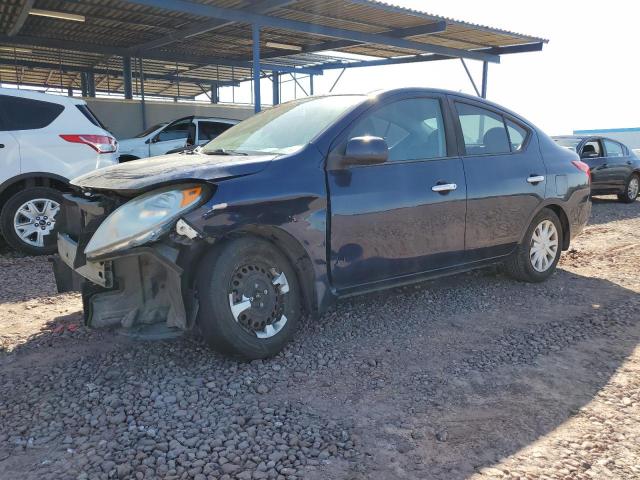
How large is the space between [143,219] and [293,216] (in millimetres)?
876

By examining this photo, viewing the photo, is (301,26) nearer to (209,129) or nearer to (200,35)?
(209,129)

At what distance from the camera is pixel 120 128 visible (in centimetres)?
1599

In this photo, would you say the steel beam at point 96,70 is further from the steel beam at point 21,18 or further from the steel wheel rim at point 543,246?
the steel wheel rim at point 543,246

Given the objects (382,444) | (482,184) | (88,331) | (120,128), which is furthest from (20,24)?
(382,444)

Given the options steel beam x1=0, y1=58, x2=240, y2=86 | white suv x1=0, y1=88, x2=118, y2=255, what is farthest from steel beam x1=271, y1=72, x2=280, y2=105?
white suv x1=0, y1=88, x2=118, y2=255

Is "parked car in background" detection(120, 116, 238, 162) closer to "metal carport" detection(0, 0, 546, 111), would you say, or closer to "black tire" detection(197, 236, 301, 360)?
"metal carport" detection(0, 0, 546, 111)

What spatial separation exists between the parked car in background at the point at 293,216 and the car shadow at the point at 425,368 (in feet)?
0.94

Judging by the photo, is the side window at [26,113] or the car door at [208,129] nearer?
the side window at [26,113]

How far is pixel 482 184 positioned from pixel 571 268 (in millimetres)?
2277

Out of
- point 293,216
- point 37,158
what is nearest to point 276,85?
point 37,158

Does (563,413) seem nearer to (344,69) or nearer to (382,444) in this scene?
(382,444)

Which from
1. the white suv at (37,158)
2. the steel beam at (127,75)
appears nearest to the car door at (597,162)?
the white suv at (37,158)

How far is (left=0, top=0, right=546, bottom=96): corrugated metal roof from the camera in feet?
37.1

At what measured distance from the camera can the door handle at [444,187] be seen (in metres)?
4.02
